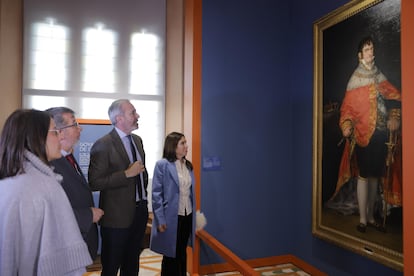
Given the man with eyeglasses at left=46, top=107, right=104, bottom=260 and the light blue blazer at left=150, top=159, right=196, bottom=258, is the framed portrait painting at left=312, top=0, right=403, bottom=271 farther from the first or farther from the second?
the man with eyeglasses at left=46, top=107, right=104, bottom=260

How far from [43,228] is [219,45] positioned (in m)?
3.04

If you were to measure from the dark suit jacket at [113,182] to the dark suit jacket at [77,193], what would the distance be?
30 centimetres

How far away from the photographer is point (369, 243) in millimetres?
2834

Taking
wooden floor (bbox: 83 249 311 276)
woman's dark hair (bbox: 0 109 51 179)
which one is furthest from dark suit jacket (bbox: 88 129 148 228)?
wooden floor (bbox: 83 249 311 276)

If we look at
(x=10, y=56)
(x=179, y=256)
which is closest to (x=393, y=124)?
(x=179, y=256)

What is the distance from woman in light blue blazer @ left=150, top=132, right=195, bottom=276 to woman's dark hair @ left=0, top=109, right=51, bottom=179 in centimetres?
163

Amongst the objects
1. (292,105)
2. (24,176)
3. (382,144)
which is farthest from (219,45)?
(24,176)

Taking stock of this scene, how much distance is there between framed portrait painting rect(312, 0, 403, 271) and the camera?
8.66ft

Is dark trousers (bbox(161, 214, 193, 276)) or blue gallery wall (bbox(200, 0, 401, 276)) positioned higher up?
blue gallery wall (bbox(200, 0, 401, 276))

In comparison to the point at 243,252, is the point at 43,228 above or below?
above

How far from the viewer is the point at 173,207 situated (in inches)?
114

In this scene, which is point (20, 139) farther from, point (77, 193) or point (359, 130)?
point (359, 130)

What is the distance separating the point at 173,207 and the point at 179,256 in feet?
1.63

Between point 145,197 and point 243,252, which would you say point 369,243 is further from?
point 145,197
